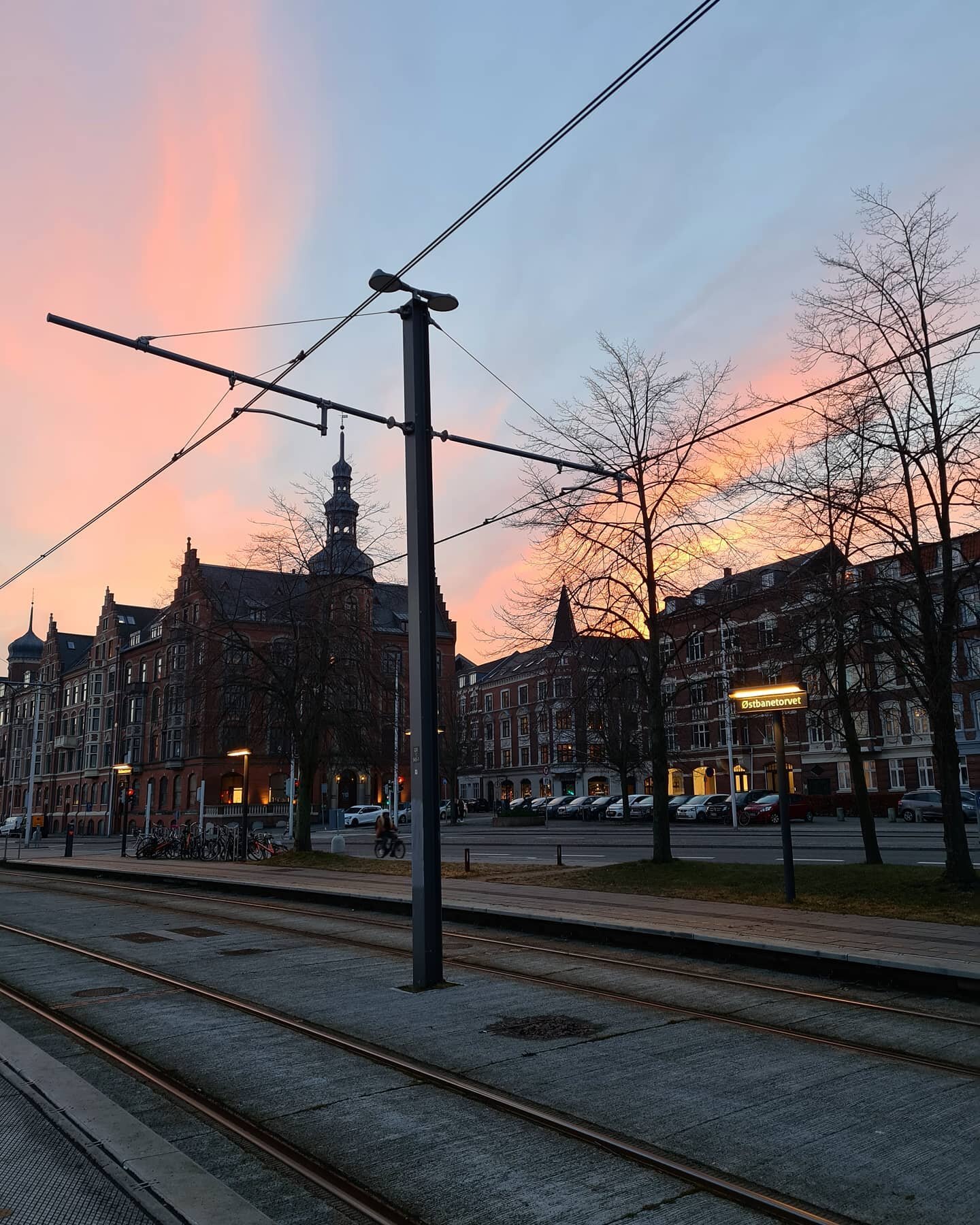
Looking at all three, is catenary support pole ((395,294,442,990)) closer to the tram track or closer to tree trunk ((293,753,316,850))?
the tram track

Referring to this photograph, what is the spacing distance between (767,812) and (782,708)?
34301 mm

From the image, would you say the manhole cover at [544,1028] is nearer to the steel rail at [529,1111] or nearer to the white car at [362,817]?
the steel rail at [529,1111]

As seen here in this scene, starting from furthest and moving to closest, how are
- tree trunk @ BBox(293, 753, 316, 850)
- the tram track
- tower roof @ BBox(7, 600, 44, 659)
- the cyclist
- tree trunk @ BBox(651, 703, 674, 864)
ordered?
tower roof @ BBox(7, 600, 44, 659) < the cyclist < tree trunk @ BBox(293, 753, 316, 850) < tree trunk @ BBox(651, 703, 674, 864) < the tram track

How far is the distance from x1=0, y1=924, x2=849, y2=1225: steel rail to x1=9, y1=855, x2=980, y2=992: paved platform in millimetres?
5183

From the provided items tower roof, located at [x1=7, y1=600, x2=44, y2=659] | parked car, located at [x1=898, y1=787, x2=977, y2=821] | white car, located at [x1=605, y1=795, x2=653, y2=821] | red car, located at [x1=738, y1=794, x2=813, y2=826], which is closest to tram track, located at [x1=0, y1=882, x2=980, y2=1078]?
red car, located at [x1=738, y1=794, x2=813, y2=826]

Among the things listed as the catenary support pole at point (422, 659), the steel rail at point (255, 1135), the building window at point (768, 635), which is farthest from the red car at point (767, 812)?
the steel rail at point (255, 1135)

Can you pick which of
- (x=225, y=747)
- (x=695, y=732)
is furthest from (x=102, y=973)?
(x=695, y=732)

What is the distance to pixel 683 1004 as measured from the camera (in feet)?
29.7

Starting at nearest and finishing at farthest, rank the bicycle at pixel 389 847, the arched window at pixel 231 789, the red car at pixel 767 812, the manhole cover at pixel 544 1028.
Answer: the manhole cover at pixel 544 1028
the bicycle at pixel 389 847
the red car at pixel 767 812
the arched window at pixel 231 789

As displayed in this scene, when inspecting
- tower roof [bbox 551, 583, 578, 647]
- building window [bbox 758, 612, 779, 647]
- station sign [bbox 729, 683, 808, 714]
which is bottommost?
station sign [bbox 729, 683, 808, 714]

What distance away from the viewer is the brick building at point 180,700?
32.8 meters

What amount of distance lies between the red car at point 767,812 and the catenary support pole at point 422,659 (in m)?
40.1

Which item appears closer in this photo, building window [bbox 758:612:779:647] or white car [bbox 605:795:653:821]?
building window [bbox 758:612:779:647]

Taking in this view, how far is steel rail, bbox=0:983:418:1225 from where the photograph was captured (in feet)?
15.1
